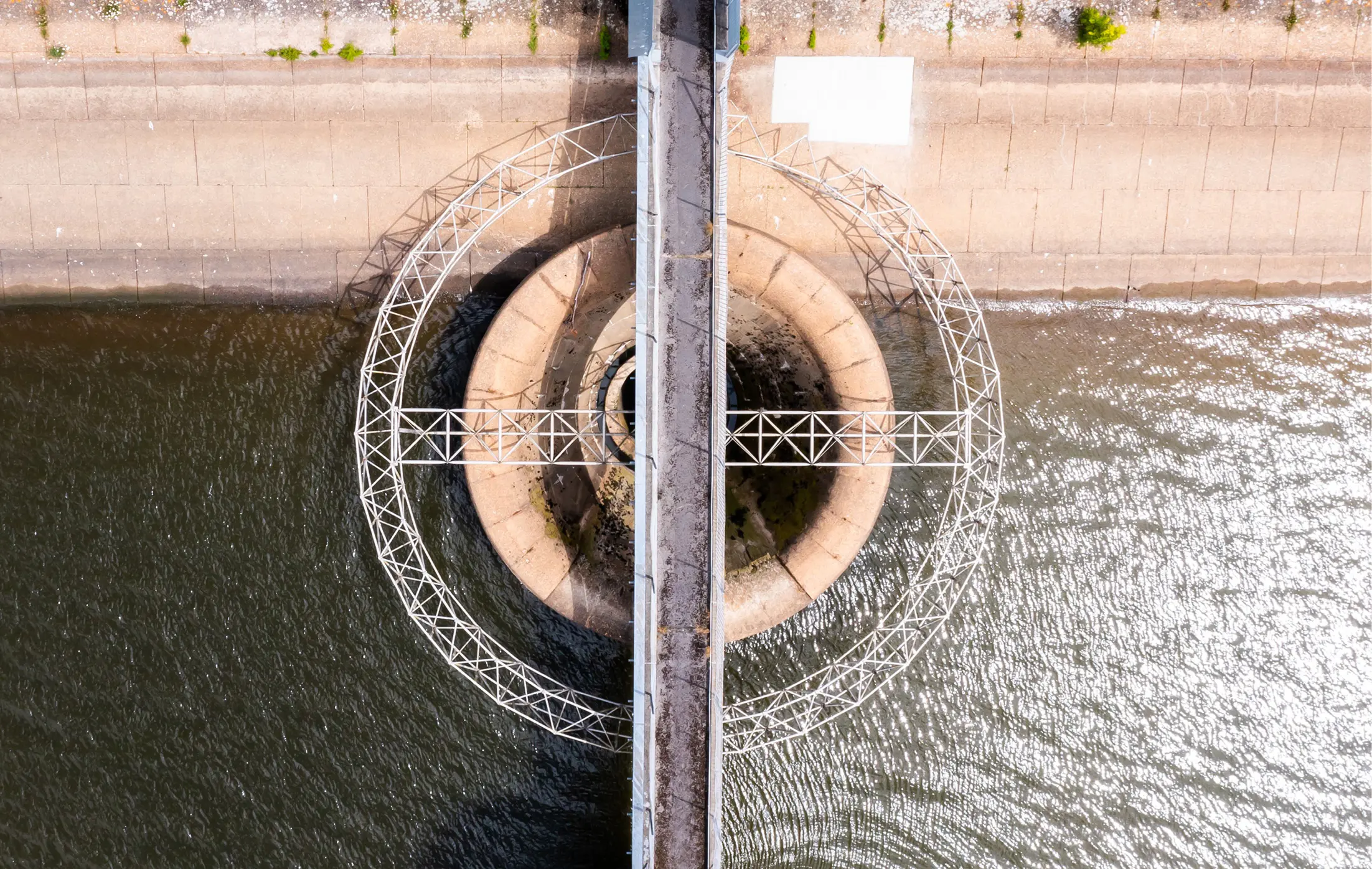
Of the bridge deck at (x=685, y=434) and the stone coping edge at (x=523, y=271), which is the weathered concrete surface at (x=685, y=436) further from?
the stone coping edge at (x=523, y=271)

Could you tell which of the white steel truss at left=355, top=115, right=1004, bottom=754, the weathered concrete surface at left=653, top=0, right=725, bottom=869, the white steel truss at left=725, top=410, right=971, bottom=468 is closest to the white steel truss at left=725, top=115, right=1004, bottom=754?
the white steel truss at left=355, top=115, right=1004, bottom=754

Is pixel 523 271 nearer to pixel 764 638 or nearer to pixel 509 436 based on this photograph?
pixel 509 436

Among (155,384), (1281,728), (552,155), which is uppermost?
(552,155)

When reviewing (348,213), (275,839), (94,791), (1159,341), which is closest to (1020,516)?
(1159,341)

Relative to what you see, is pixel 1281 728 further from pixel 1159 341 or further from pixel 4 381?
pixel 4 381

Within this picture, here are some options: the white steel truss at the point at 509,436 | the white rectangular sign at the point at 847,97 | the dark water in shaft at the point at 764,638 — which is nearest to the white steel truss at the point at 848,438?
the dark water in shaft at the point at 764,638

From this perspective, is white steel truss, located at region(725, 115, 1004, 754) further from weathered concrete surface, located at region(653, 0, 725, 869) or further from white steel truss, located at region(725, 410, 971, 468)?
weathered concrete surface, located at region(653, 0, 725, 869)

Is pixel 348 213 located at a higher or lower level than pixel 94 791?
higher
